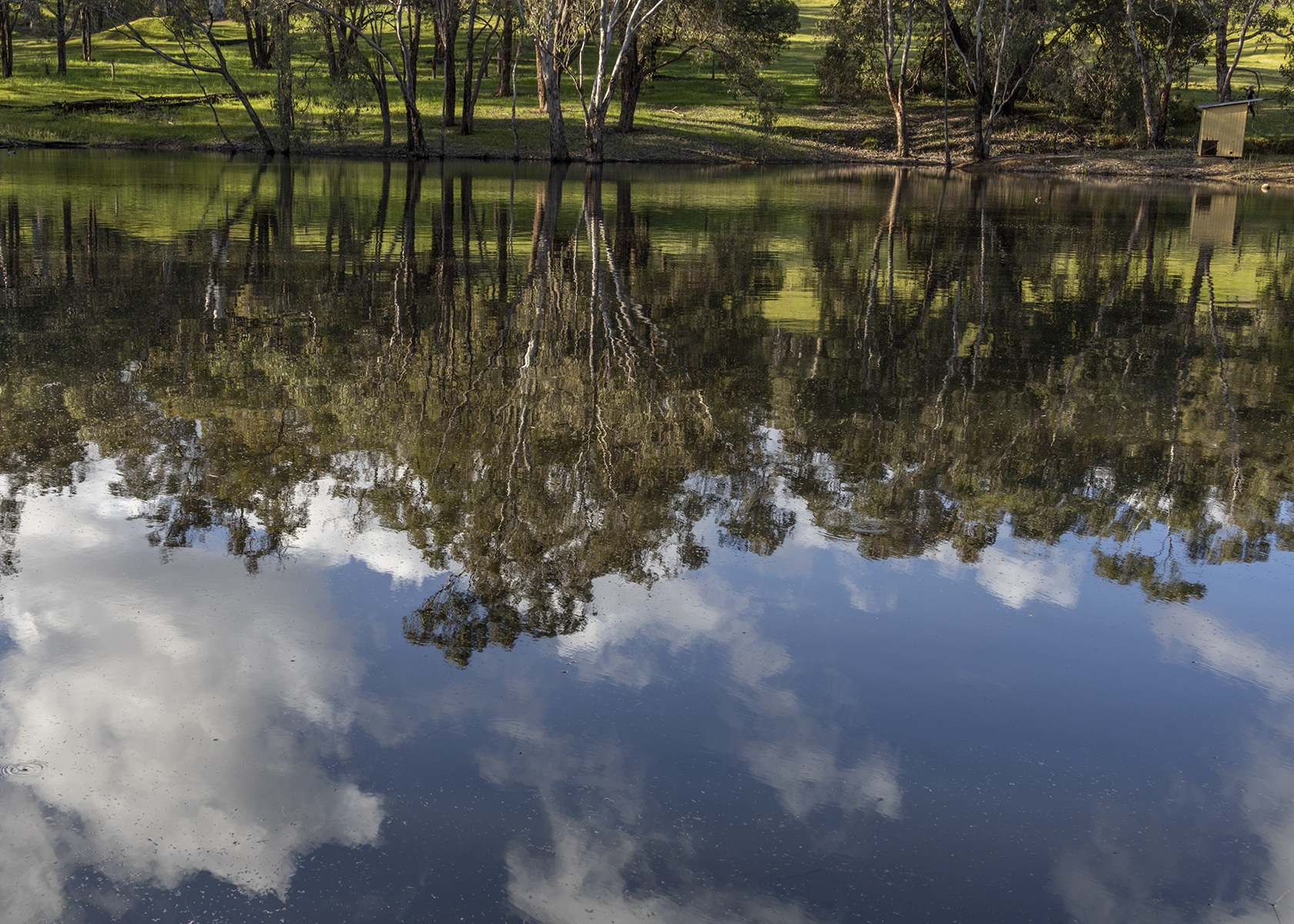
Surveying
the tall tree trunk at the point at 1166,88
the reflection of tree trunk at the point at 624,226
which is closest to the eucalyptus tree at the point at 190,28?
the reflection of tree trunk at the point at 624,226

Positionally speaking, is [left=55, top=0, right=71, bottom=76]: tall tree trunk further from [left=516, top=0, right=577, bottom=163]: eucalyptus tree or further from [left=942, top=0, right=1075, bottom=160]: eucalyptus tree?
[left=942, top=0, right=1075, bottom=160]: eucalyptus tree

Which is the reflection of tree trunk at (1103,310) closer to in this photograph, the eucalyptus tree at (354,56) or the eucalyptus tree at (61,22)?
the eucalyptus tree at (354,56)

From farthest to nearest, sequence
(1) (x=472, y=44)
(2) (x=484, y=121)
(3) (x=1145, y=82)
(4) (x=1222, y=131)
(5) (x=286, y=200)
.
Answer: (2) (x=484, y=121)
(3) (x=1145, y=82)
(4) (x=1222, y=131)
(1) (x=472, y=44)
(5) (x=286, y=200)

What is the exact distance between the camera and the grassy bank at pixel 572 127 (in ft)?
155

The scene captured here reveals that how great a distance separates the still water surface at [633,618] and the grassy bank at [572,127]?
39.3m

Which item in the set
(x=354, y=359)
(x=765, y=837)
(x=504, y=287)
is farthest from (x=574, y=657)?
(x=504, y=287)

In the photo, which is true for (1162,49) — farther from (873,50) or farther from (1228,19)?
(873,50)

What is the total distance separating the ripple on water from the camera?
359cm

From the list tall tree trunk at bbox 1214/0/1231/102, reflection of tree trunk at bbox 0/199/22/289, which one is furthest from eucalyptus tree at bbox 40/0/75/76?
tall tree trunk at bbox 1214/0/1231/102

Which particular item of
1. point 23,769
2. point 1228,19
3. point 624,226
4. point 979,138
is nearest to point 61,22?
point 979,138

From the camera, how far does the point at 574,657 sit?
4469 mm

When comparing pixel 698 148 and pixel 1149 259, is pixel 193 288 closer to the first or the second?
pixel 1149 259

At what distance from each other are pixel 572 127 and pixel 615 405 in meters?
45.7

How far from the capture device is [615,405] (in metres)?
8.11
